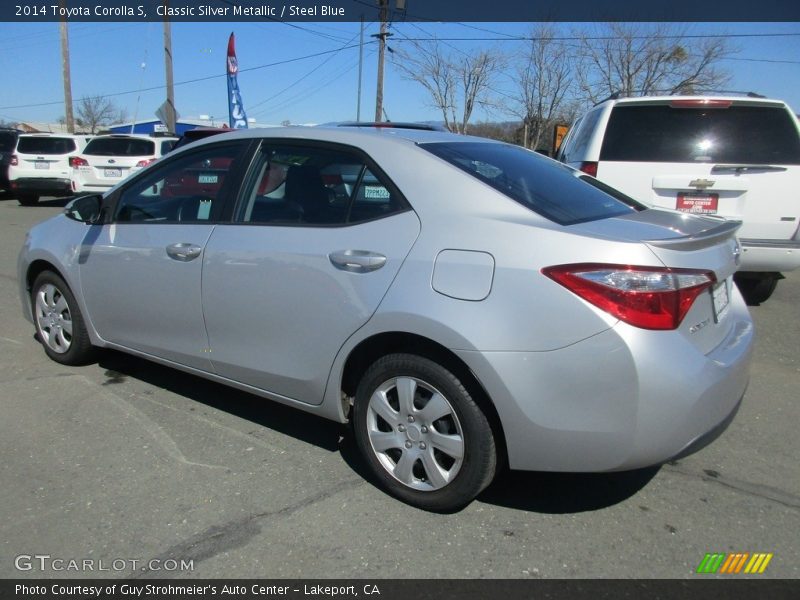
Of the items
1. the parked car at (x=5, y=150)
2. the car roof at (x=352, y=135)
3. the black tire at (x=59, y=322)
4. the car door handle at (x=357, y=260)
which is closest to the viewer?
the car door handle at (x=357, y=260)

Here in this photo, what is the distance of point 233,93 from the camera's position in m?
20.0

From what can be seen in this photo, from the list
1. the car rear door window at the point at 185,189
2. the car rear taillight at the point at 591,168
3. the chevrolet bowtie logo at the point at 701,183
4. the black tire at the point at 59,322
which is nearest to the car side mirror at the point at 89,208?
the car rear door window at the point at 185,189

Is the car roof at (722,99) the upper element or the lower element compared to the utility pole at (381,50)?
lower

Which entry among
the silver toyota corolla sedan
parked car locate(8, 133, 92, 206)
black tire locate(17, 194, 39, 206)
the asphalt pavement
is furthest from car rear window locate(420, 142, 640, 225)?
black tire locate(17, 194, 39, 206)

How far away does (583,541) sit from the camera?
269 cm

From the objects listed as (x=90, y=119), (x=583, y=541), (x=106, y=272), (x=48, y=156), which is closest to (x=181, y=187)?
(x=106, y=272)

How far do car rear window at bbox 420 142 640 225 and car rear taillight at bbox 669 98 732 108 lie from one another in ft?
8.84

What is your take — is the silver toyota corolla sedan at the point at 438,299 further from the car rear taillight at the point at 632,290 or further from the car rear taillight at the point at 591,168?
the car rear taillight at the point at 591,168

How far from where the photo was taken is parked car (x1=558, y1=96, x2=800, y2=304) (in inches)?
217

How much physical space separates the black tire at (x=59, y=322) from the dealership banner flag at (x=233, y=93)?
53.6 ft

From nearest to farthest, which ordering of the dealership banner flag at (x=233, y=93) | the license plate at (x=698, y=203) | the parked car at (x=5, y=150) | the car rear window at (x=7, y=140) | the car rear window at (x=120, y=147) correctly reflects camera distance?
the license plate at (x=698, y=203)
the car rear window at (x=120, y=147)
the parked car at (x=5, y=150)
the car rear window at (x=7, y=140)
the dealership banner flag at (x=233, y=93)

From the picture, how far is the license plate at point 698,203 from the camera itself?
562cm

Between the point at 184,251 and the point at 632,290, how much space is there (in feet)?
7.65

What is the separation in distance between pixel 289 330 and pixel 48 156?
15787mm
